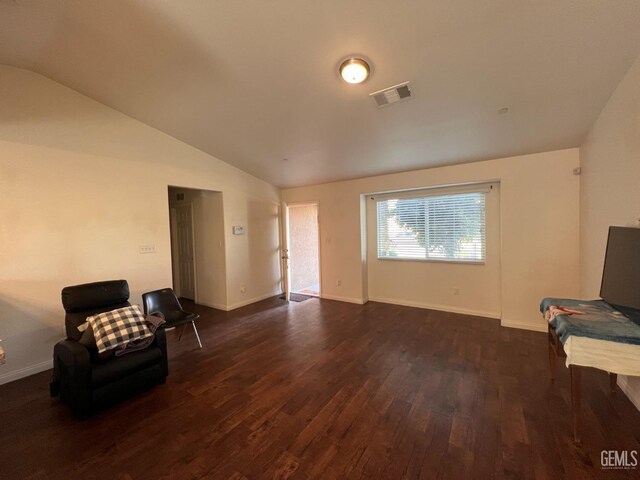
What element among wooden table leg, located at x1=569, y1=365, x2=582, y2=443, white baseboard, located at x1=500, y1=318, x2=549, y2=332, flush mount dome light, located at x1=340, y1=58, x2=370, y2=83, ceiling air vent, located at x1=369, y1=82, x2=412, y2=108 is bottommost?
white baseboard, located at x1=500, y1=318, x2=549, y2=332

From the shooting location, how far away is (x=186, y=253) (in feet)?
18.2

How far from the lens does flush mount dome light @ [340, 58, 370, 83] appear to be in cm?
212

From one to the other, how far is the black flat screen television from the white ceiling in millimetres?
1286

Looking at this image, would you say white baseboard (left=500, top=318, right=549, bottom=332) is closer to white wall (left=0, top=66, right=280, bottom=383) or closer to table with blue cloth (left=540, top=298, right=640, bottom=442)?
table with blue cloth (left=540, top=298, right=640, bottom=442)

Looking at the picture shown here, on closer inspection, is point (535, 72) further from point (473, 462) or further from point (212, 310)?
point (212, 310)

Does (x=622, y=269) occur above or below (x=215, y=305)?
above

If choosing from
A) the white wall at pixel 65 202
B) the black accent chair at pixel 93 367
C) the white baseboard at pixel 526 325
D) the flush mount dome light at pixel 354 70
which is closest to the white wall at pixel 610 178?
the white baseboard at pixel 526 325

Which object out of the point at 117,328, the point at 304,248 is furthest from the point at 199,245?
the point at 117,328

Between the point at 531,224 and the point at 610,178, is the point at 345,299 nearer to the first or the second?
the point at 531,224

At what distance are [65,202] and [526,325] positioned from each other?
6059mm

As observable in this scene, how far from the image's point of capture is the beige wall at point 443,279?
3.97 m

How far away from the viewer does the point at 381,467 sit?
153 cm

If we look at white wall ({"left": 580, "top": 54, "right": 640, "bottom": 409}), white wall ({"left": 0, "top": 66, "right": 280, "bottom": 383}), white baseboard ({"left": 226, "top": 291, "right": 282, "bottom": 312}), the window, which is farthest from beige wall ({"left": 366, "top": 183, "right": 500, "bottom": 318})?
white wall ({"left": 0, "top": 66, "right": 280, "bottom": 383})

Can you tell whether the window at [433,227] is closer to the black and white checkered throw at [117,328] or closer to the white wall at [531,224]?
the white wall at [531,224]
